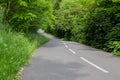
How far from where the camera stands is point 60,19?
207ft

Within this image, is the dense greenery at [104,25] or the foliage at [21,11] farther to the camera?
the dense greenery at [104,25]

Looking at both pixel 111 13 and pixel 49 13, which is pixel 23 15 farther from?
pixel 111 13

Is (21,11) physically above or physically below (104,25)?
above

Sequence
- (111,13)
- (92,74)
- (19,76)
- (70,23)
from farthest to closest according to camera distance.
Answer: (70,23), (111,13), (92,74), (19,76)

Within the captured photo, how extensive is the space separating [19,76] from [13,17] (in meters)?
12.8

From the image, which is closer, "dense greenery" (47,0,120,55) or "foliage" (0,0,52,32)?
"foliage" (0,0,52,32)

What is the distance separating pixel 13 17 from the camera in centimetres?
2202

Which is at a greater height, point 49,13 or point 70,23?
point 49,13

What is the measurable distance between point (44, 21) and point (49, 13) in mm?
1886

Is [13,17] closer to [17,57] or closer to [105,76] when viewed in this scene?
[17,57]

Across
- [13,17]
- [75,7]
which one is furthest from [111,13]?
[75,7]

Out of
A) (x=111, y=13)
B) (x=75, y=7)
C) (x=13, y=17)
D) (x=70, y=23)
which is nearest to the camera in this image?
(x=13, y=17)

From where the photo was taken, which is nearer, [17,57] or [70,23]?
[17,57]

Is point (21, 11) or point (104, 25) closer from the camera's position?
point (21, 11)
